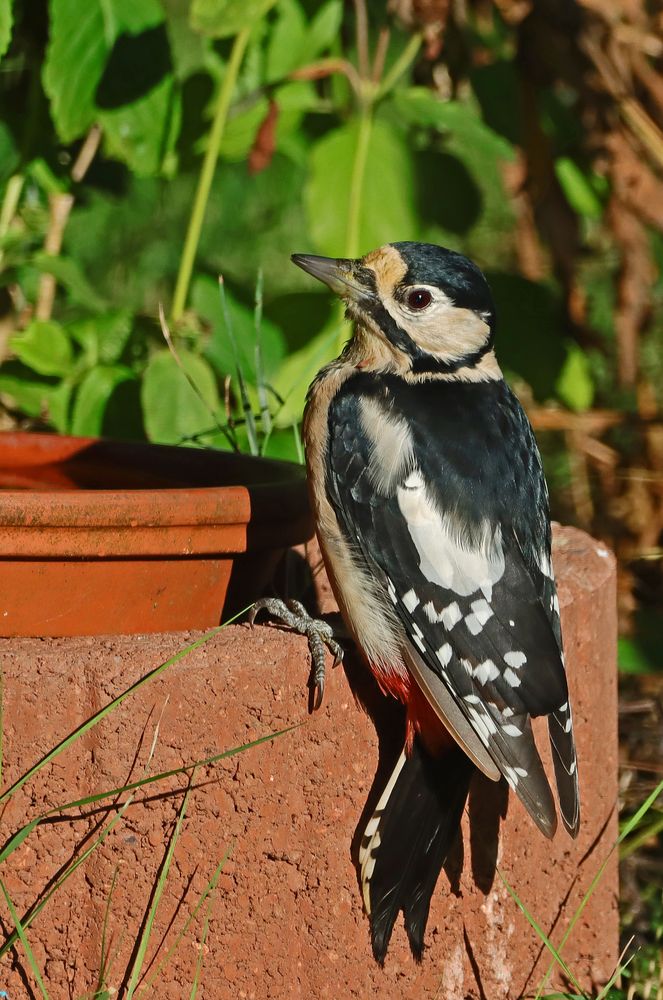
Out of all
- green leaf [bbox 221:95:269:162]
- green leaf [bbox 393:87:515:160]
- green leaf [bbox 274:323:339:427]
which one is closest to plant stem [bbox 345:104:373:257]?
green leaf [bbox 393:87:515:160]

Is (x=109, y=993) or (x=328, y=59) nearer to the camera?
(x=109, y=993)

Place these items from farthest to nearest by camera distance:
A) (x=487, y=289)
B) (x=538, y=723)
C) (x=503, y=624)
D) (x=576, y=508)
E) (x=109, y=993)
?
1. (x=576, y=508)
2. (x=487, y=289)
3. (x=538, y=723)
4. (x=503, y=624)
5. (x=109, y=993)

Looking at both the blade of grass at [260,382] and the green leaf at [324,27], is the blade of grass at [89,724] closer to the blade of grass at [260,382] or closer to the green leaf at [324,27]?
the blade of grass at [260,382]

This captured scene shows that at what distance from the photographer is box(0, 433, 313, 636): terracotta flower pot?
2686 mm

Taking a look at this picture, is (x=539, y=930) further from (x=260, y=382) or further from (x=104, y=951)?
(x=260, y=382)

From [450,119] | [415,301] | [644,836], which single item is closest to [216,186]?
[450,119]

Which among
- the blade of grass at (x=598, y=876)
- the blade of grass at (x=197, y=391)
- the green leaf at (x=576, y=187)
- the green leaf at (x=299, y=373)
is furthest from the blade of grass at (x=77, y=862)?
the green leaf at (x=576, y=187)

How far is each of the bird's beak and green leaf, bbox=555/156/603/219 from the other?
6.54 feet

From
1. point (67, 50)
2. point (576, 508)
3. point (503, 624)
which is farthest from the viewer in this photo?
point (576, 508)

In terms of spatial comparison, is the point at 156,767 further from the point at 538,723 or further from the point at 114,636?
the point at 538,723

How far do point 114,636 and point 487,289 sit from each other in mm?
1314

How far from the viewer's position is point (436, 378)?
3393 millimetres

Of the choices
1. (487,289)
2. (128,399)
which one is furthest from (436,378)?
(128,399)

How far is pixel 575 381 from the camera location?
4930 millimetres
